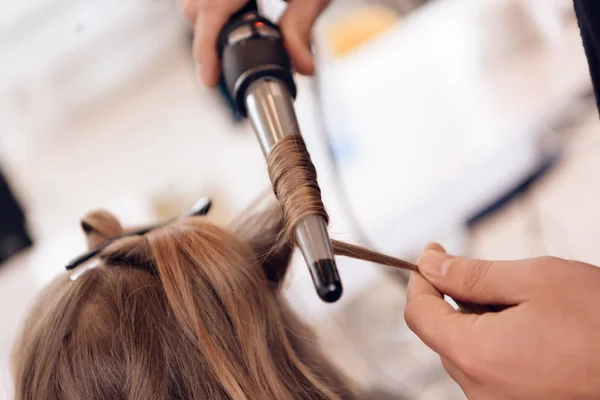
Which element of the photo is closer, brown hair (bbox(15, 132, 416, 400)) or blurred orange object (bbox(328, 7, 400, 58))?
brown hair (bbox(15, 132, 416, 400))

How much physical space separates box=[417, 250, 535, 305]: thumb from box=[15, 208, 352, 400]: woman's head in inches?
6.3

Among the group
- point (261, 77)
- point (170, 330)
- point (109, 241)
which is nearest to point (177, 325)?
point (170, 330)

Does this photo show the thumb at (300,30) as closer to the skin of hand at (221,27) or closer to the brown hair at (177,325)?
the skin of hand at (221,27)

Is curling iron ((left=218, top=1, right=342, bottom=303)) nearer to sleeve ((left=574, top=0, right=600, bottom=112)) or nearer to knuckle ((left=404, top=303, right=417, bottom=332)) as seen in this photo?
knuckle ((left=404, top=303, right=417, bottom=332))

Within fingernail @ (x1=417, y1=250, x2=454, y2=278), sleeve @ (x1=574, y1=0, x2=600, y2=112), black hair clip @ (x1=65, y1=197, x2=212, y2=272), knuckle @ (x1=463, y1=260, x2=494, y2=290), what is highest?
sleeve @ (x1=574, y1=0, x2=600, y2=112)

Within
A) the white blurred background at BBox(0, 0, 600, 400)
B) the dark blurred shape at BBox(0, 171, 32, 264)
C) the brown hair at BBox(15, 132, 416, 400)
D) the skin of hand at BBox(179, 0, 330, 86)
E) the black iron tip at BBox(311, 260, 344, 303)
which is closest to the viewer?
the black iron tip at BBox(311, 260, 344, 303)

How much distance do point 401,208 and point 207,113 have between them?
56 centimetres

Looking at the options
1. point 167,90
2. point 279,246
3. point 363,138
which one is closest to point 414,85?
point 363,138

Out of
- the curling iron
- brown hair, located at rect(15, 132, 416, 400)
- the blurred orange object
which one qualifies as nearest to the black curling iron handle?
the curling iron

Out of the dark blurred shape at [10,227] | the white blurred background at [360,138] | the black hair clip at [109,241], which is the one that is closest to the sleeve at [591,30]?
the black hair clip at [109,241]

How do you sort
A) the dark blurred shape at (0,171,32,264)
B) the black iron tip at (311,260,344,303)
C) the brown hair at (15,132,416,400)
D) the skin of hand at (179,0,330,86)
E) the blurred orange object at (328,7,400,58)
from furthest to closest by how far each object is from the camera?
the blurred orange object at (328,7,400,58), the dark blurred shape at (0,171,32,264), the skin of hand at (179,0,330,86), the brown hair at (15,132,416,400), the black iron tip at (311,260,344,303)

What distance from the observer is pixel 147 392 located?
508 mm

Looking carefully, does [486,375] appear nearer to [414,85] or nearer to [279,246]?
[279,246]

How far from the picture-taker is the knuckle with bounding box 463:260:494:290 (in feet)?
1.55
